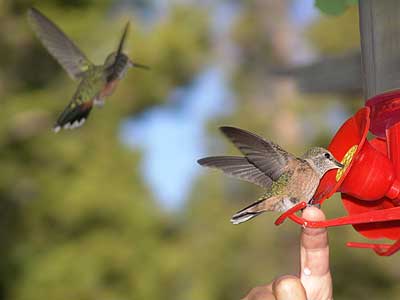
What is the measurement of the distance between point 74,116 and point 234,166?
1.07m

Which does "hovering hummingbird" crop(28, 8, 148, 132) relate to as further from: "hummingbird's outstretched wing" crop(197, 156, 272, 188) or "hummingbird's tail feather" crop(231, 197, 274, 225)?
"hummingbird's tail feather" crop(231, 197, 274, 225)

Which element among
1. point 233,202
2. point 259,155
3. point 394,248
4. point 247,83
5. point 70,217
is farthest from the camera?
point 247,83

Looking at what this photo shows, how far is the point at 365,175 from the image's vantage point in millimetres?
2418

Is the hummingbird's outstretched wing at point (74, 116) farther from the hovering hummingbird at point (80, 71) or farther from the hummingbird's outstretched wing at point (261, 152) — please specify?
the hummingbird's outstretched wing at point (261, 152)

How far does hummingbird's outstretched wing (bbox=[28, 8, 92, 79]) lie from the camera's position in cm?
371

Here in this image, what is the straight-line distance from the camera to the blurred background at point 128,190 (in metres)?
9.73

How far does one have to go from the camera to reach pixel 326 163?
2.40 meters

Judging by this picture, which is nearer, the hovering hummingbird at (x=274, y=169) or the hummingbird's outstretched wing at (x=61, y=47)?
the hovering hummingbird at (x=274, y=169)

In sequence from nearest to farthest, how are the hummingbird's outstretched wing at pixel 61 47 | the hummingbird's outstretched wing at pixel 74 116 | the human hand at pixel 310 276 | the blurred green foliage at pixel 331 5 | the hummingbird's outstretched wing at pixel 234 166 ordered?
the human hand at pixel 310 276
the hummingbird's outstretched wing at pixel 234 166
the blurred green foliage at pixel 331 5
the hummingbird's outstretched wing at pixel 74 116
the hummingbird's outstretched wing at pixel 61 47

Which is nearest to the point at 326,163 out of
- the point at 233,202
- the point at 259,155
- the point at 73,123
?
the point at 259,155

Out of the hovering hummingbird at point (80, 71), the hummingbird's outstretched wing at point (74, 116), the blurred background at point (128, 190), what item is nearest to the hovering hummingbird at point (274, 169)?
the hovering hummingbird at point (80, 71)

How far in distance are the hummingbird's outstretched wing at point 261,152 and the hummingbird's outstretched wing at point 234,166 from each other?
1.6 inches

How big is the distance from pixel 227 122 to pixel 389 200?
9.09m

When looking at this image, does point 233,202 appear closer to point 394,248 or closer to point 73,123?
point 73,123
